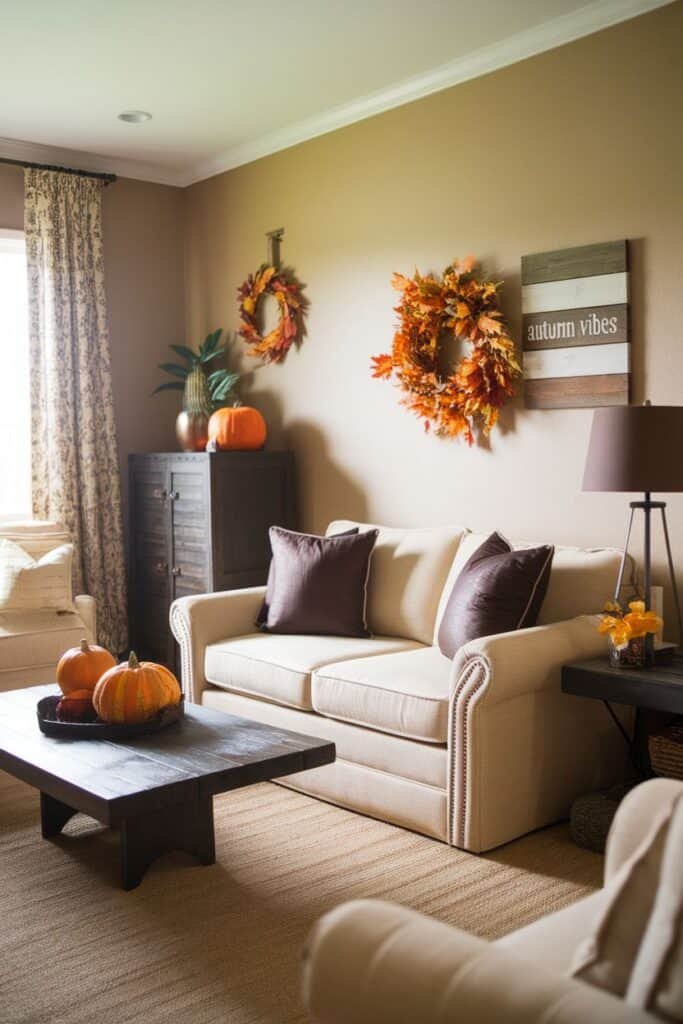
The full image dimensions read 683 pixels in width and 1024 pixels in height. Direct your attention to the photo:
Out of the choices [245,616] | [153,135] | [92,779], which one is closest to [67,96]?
[153,135]

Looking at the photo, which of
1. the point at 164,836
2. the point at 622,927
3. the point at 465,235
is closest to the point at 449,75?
the point at 465,235

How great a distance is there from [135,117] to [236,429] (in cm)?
156

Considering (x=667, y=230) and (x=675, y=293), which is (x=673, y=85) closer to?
(x=667, y=230)

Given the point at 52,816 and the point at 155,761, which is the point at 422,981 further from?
the point at 52,816

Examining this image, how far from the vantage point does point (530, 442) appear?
4254mm

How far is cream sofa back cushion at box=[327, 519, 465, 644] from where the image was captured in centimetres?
418

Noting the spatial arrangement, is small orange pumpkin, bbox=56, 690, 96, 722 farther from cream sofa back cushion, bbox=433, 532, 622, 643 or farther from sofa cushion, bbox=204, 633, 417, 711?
cream sofa back cushion, bbox=433, 532, 622, 643

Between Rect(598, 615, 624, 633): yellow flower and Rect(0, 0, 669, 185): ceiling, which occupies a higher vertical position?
Rect(0, 0, 669, 185): ceiling

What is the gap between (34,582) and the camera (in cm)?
468

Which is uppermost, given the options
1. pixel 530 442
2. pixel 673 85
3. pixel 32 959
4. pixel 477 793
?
pixel 673 85

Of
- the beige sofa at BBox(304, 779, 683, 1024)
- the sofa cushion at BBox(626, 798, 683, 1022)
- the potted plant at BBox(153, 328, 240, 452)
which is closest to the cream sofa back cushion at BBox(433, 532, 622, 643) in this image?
the beige sofa at BBox(304, 779, 683, 1024)

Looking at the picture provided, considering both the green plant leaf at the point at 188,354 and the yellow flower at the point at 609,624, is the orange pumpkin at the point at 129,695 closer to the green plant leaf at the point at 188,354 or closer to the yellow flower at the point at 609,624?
the yellow flower at the point at 609,624

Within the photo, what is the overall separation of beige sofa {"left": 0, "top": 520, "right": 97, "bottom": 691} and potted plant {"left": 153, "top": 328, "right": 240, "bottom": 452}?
3.44 feet

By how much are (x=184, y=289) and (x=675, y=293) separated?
3268mm
